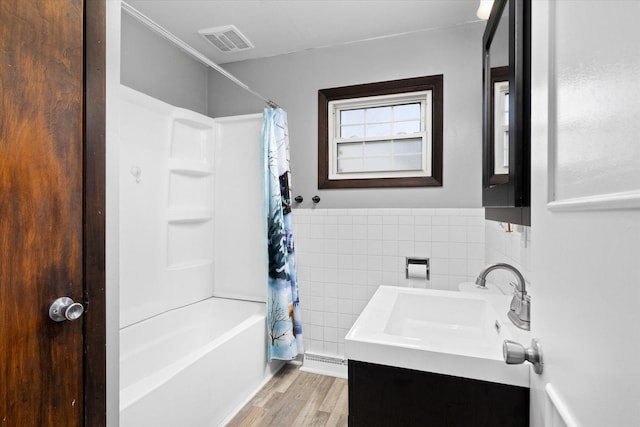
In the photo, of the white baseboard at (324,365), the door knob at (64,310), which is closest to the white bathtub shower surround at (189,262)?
the white baseboard at (324,365)

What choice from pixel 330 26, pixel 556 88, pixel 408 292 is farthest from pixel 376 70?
pixel 556 88

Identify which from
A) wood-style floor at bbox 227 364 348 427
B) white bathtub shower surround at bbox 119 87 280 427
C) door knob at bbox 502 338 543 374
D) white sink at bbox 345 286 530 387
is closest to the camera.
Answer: door knob at bbox 502 338 543 374

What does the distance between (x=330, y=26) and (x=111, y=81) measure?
1642 millimetres

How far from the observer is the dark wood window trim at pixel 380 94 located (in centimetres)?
214

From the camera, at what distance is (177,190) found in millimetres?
2283

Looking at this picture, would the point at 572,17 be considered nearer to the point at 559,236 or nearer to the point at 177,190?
→ the point at 559,236

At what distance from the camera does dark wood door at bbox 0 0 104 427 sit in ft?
2.30

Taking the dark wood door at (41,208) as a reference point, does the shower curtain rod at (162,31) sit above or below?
above

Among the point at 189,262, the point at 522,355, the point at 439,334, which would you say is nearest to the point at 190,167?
the point at 189,262

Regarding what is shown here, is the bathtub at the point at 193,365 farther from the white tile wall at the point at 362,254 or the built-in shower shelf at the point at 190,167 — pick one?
the built-in shower shelf at the point at 190,167

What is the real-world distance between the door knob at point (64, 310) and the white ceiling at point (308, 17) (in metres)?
1.84

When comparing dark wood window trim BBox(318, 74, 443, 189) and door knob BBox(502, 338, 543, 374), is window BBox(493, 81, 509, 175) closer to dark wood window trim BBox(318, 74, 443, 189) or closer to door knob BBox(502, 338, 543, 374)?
door knob BBox(502, 338, 543, 374)

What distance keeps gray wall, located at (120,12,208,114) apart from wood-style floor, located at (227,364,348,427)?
7.00 feet

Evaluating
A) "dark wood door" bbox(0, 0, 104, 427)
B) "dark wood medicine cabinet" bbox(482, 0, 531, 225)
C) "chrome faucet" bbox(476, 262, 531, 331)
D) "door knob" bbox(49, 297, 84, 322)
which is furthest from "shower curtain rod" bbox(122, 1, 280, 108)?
"chrome faucet" bbox(476, 262, 531, 331)
